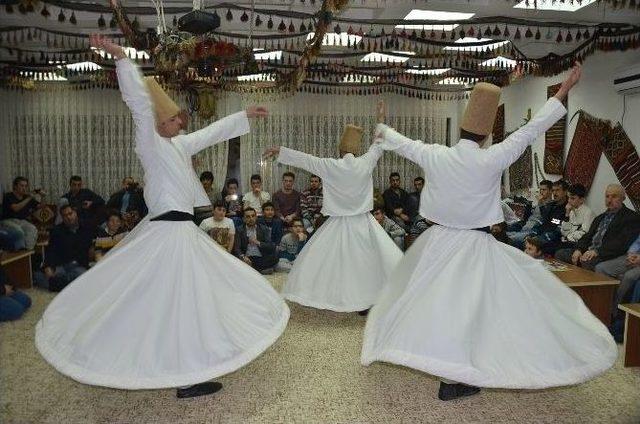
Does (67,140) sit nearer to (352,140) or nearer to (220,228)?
(220,228)

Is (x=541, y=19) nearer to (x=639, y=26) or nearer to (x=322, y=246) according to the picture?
(x=639, y=26)

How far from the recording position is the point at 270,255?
6203 mm

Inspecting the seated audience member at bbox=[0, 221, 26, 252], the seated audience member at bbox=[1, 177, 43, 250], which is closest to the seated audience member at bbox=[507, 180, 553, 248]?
the seated audience member at bbox=[0, 221, 26, 252]

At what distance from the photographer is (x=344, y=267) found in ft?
13.7

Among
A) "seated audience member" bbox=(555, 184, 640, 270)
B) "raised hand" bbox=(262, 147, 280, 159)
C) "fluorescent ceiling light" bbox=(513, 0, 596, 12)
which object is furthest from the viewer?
"fluorescent ceiling light" bbox=(513, 0, 596, 12)

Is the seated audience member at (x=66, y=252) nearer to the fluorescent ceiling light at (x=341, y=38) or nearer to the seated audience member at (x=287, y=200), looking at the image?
the seated audience member at (x=287, y=200)

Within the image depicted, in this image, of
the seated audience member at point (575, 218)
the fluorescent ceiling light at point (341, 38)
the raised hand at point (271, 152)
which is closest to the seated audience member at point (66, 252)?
the raised hand at point (271, 152)

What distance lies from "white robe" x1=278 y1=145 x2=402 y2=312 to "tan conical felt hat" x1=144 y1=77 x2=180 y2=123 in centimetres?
149

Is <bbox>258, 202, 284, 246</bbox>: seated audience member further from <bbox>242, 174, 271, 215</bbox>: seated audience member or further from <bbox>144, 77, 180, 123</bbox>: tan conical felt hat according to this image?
<bbox>144, 77, 180, 123</bbox>: tan conical felt hat

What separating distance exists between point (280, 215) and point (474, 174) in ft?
17.0

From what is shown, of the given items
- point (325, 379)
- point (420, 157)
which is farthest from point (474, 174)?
point (325, 379)

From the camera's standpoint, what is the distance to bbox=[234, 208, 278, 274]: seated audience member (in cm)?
609

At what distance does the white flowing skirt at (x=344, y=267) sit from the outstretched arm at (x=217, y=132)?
1495 mm

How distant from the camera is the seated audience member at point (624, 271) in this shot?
402 cm
